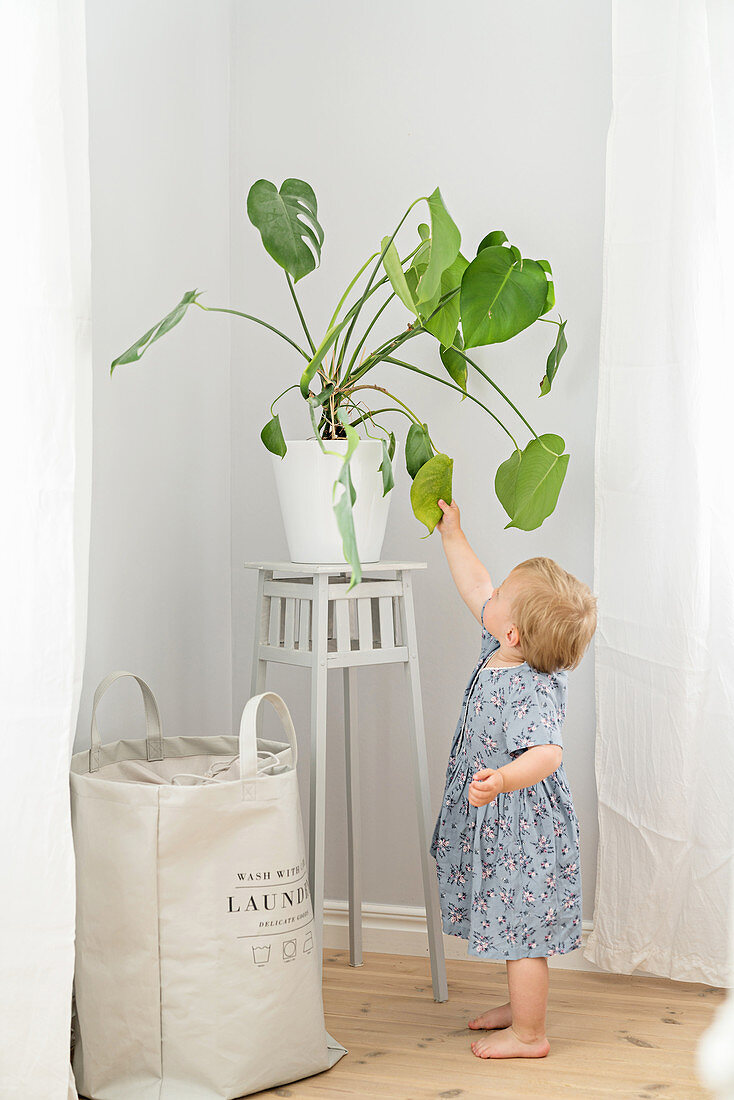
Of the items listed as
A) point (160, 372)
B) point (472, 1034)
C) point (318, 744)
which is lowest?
point (472, 1034)

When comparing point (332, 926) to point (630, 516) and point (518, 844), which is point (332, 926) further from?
point (630, 516)

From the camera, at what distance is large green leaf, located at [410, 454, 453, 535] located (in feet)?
5.16

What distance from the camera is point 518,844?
149 cm

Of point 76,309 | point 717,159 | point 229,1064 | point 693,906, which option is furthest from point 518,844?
point 717,159

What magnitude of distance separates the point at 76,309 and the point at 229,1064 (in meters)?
0.98

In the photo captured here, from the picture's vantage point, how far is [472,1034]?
61.1 inches

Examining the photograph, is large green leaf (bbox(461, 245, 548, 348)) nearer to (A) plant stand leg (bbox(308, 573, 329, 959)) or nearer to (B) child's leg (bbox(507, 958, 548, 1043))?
(A) plant stand leg (bbox(308, 573, 329, 959))

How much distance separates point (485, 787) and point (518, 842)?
0.17 metres

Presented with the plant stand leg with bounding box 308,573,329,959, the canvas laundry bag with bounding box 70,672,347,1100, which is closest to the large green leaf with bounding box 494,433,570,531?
the plant stand leg with bounding box 308,573,329,959

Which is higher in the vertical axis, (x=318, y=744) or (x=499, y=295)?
(x=499, y=295)

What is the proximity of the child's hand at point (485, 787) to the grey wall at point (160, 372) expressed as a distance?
61 centimetres

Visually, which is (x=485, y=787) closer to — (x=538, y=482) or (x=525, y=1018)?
(x=525, y=1018)

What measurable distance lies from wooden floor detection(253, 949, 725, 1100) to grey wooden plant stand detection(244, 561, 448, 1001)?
10cm

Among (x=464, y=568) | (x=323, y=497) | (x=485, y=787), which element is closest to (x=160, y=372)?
(x=323, y=497)
